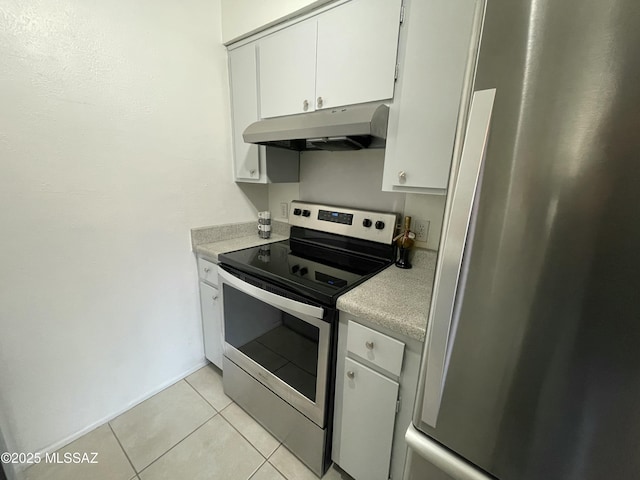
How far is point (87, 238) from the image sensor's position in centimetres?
127

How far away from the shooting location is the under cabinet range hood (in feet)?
3.43

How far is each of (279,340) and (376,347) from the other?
532mm

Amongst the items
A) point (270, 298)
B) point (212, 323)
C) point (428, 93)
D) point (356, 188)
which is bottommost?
point (212, 323)

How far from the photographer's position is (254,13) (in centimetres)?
140

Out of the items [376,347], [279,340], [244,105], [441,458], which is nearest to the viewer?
[441,458]

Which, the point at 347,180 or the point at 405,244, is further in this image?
the point at 347,180

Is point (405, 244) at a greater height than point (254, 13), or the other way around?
point (254, 13)

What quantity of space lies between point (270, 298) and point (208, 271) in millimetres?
678

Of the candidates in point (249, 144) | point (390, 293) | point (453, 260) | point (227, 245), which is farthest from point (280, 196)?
point (453, 260)

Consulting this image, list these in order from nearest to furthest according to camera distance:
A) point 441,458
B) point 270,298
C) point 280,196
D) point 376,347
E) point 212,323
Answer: point 441,458 < point 376,347 < point 270,298 < point 212,323 < point 280,196

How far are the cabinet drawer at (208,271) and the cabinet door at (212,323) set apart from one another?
5 cm

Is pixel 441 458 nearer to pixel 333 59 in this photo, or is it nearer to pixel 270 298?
pixel 270 298

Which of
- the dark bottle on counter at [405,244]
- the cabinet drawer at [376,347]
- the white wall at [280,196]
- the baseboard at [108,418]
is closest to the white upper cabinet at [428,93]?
the dark bottle on counter at [405,244]

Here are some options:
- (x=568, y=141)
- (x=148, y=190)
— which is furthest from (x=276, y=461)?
(x=568, y=141)
